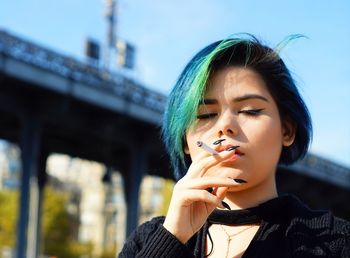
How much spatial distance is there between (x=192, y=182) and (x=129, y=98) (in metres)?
17.8

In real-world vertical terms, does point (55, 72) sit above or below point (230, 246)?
above

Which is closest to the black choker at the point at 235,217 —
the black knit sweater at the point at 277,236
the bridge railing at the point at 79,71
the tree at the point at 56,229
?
the black knit sweater at the point at 277,236

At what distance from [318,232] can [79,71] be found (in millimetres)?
16645

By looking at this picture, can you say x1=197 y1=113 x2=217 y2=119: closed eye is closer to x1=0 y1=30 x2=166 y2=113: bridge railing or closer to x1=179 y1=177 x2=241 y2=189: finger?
x1=179 y1=177 x2=241 y2=189: finger

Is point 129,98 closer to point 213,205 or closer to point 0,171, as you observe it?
point 213,205

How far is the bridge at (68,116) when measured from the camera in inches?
626

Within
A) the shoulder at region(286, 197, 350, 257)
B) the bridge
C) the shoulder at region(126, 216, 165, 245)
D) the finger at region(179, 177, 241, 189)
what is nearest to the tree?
the bridge

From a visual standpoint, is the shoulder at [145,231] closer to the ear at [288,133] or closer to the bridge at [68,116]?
the ear at [288,133]

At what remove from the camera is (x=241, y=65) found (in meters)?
1.54

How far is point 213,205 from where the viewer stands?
1.33 meters

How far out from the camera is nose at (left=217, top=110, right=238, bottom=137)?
142 centimetres

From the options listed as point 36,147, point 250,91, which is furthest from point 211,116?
point 36,147

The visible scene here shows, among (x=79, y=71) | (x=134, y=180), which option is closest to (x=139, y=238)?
(x=79, y=71)

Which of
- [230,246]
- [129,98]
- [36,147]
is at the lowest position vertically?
[230,246]
